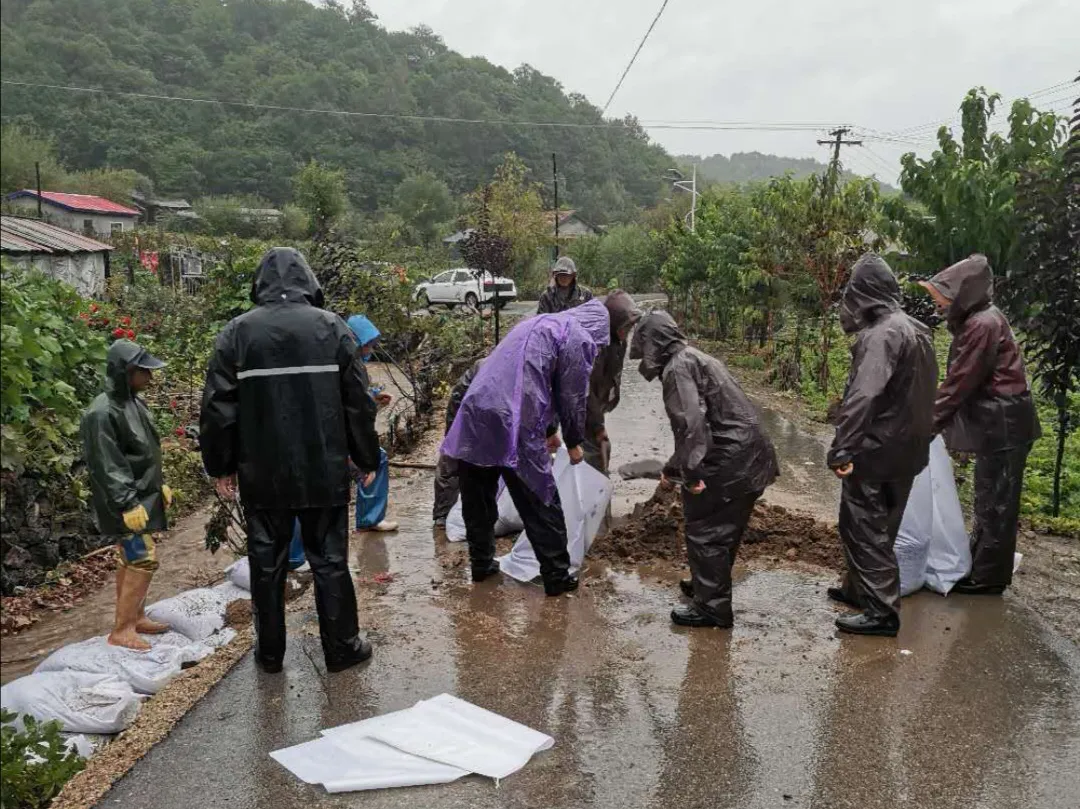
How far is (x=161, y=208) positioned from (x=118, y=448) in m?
18.1

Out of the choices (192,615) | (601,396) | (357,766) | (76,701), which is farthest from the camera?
(601,396)

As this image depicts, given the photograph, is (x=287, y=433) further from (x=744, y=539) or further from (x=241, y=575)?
(x=744, y=539)

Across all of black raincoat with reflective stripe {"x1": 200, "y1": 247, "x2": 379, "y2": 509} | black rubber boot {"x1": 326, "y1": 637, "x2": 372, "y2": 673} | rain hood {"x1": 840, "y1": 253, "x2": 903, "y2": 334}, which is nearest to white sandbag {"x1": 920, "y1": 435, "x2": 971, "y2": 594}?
rain hood {"x1": 840, "y1": 253, "x2": 903, "y2": 334}

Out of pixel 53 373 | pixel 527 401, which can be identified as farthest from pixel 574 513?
pixel 53 373

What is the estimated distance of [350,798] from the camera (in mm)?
3096

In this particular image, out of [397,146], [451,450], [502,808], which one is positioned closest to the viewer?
[502,808]

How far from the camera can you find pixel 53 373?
6.60 metres

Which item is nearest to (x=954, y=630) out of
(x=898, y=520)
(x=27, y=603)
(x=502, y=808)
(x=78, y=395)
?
(x=898, y=520)

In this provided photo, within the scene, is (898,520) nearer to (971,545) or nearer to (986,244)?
(971,545)

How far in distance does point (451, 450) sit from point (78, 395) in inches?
155

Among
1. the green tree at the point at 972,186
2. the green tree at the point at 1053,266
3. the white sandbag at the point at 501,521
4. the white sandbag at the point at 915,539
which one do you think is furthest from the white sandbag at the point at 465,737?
the green tree at the point at 972,186

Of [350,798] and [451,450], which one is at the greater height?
[451,450]

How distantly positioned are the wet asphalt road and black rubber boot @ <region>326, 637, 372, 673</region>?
5 centimetres

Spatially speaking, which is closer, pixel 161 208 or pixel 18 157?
pixel 18 157
